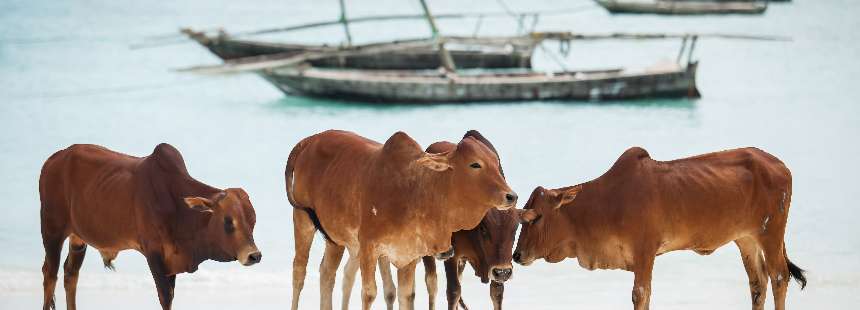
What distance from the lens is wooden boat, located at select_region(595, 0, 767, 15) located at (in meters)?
50.4

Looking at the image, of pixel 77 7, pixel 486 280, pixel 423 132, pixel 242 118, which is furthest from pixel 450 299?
pixel 77 7

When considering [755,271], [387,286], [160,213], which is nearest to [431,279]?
[387,286]

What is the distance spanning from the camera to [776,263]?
34.4 feet

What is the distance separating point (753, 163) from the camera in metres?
10.4

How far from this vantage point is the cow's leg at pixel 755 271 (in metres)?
10.7

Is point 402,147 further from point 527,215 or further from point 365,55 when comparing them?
point 365,55

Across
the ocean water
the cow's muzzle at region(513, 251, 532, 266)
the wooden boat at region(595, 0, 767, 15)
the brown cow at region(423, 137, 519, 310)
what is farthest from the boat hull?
the cow's muzzle at region(513, 251, 532, 266)

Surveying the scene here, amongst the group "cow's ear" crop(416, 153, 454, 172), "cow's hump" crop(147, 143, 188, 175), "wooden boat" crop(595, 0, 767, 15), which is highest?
"cow's ear" crop(416, 153, 454, 172)

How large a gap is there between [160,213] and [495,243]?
76.4 inches

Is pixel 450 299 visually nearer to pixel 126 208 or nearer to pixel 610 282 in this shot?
pixel 126 208

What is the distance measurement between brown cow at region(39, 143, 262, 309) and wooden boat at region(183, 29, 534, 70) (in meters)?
25.9

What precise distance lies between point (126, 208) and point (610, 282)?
6005 millimetres

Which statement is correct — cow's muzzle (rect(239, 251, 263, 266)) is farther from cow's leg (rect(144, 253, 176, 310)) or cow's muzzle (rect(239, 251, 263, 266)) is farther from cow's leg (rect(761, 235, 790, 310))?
cow's leg (rect(761, 235, 790, 310))

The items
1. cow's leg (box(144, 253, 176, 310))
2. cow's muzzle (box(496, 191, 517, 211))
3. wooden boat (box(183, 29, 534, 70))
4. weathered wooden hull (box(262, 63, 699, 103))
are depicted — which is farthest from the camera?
wooden boat (box(183, 29, 534, 70))
